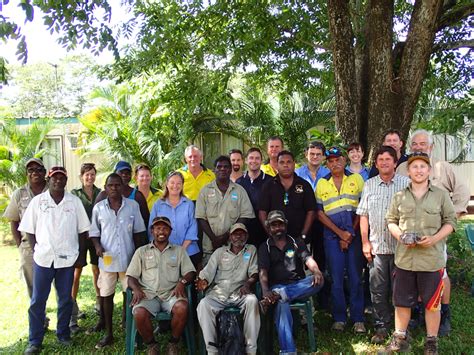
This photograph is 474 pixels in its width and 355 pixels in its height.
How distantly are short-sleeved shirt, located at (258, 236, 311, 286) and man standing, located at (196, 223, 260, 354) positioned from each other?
138mm

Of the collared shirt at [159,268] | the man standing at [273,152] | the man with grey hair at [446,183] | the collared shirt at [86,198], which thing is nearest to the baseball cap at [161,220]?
the collared shirt at [159,268]

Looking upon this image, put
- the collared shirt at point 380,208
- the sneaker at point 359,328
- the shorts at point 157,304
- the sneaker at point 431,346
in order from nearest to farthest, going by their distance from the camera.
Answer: the sneaker at point 431,346 → the shorts at point 157,304 → the collared shirt at point 380,208 → the sneaker at point 359,328

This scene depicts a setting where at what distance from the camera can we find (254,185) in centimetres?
572

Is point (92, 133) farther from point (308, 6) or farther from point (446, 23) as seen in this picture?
point (446, 23)

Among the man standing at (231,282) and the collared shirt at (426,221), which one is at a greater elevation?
the collared shirt at (426,221)

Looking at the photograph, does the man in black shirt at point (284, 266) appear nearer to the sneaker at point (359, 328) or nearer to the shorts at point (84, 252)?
the sneaker at point (359, 328)

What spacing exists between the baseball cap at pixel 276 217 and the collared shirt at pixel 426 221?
1120 millimetres

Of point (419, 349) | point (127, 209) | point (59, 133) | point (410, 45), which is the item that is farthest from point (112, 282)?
point (59, 133)

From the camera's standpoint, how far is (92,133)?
1218 cm

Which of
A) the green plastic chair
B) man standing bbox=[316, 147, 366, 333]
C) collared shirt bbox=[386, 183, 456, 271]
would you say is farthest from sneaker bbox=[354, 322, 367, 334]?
the green plastic chair

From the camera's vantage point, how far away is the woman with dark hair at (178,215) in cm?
530

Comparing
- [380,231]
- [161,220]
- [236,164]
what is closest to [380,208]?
[380,231]

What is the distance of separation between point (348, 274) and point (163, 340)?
208cm

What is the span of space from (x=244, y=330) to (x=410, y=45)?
4357 mm
